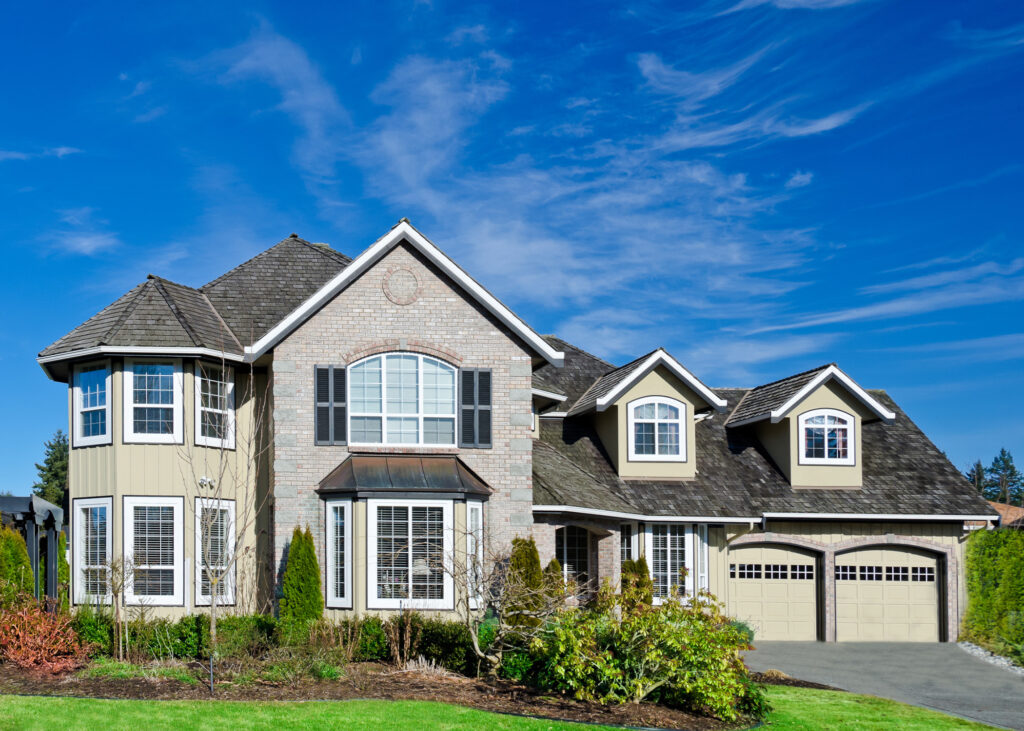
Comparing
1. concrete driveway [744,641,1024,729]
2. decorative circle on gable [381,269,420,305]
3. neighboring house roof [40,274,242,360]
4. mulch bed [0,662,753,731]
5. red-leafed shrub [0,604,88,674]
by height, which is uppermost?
decorative circle on gable [381,269,420,305]

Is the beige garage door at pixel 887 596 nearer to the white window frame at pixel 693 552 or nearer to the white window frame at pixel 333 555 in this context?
the white window frame at pixel 693 552

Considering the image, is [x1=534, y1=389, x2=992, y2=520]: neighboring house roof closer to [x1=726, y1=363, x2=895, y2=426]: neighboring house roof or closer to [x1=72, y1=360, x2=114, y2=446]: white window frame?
[x1=726, y1=363, x2=895, y2=426]: neighboring house roof

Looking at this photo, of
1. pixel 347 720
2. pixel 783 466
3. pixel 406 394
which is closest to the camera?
pixel 347 720

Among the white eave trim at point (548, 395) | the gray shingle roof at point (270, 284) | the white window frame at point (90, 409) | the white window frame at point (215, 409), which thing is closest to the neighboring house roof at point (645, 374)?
the white eave trim at point (548, 395)

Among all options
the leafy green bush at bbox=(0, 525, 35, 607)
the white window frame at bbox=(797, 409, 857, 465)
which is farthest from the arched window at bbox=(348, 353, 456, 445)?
the white window frame at bbox=(797, 409, 857, 465)

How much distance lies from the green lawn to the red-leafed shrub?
2255 mm

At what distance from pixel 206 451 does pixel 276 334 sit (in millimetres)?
2802

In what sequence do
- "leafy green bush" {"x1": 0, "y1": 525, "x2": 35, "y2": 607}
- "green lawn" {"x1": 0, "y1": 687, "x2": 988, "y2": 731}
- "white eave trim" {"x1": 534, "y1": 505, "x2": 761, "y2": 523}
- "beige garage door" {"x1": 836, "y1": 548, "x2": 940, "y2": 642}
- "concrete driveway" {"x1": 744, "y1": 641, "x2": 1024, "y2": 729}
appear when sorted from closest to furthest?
"green lawn" {"x1": 0, "y1": 687, "x2": 988, "y2": 731} → "concrete driveway" {"x1": 744, "y1": 641, "x2": 1024, "y2": 729} → "leafy green bush" {"x1": 0, "y1": 525, "x2": 35, "y2": 607} → "white eave trim" {"x1": 534, "y1": 505, "x2": 761, "y2": 523} → "beige garage door" {"x1": 836, "y1": 548, "x2": 940, "y2": 642}

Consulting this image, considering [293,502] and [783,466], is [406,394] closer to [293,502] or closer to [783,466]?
[293,502]

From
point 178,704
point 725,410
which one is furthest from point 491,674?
point 725,410

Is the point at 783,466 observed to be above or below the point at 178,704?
above

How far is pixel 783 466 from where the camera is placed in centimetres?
2802

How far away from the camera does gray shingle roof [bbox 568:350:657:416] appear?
88.0 feet

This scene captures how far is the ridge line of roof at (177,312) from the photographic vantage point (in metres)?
21.4
